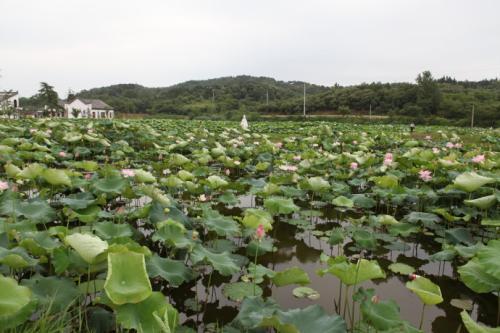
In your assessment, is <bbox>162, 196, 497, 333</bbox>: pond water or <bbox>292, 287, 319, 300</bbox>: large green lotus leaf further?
<bbox>292, 287, 319, 300</bbox>: large green lotus leaf

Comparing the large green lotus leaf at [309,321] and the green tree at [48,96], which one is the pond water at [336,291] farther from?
the green tree at [48,96]

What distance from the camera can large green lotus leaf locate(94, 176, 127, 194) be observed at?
302cm

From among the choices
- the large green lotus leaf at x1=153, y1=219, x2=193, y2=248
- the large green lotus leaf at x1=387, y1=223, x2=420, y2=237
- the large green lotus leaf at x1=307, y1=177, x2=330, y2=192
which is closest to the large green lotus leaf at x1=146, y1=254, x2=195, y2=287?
the large green lotus leaf at x1=153, y1=219, x2=193, y2=248

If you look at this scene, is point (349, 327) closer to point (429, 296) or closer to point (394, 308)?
point (394, 308)

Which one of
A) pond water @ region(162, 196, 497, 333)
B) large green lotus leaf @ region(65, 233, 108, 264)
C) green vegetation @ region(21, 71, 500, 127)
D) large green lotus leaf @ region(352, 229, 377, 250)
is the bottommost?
pond water @ region(162, 196, 497, 333)

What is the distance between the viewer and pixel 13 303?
1259 millimetres

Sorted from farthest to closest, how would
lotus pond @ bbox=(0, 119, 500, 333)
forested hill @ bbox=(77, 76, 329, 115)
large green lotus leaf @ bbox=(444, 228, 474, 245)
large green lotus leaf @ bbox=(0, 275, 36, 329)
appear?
forested hill @ bbox=(77, 76, 329, 115)
large green lotus leaf @ bbox=(444, 228, 474, 245)
lotus pond @ bbox=(0, 119, 500, 333)
large green lotus leaf @ bbox=(0, 275, 36, 329)

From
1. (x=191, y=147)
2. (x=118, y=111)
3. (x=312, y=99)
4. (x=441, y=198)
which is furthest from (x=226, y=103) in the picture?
(x=441, y=198)

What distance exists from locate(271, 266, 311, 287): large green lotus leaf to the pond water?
0.33 meters

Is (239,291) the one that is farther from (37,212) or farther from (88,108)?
(88,108)

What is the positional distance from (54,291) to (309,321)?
3.60 feet

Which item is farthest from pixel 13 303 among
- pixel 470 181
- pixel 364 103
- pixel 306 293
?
pixel 364 103

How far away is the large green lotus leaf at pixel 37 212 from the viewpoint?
2.52 meters

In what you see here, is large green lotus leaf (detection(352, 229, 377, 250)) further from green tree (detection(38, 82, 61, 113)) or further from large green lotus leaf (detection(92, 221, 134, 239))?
green tree (detection(38, 82, 61, 113))
